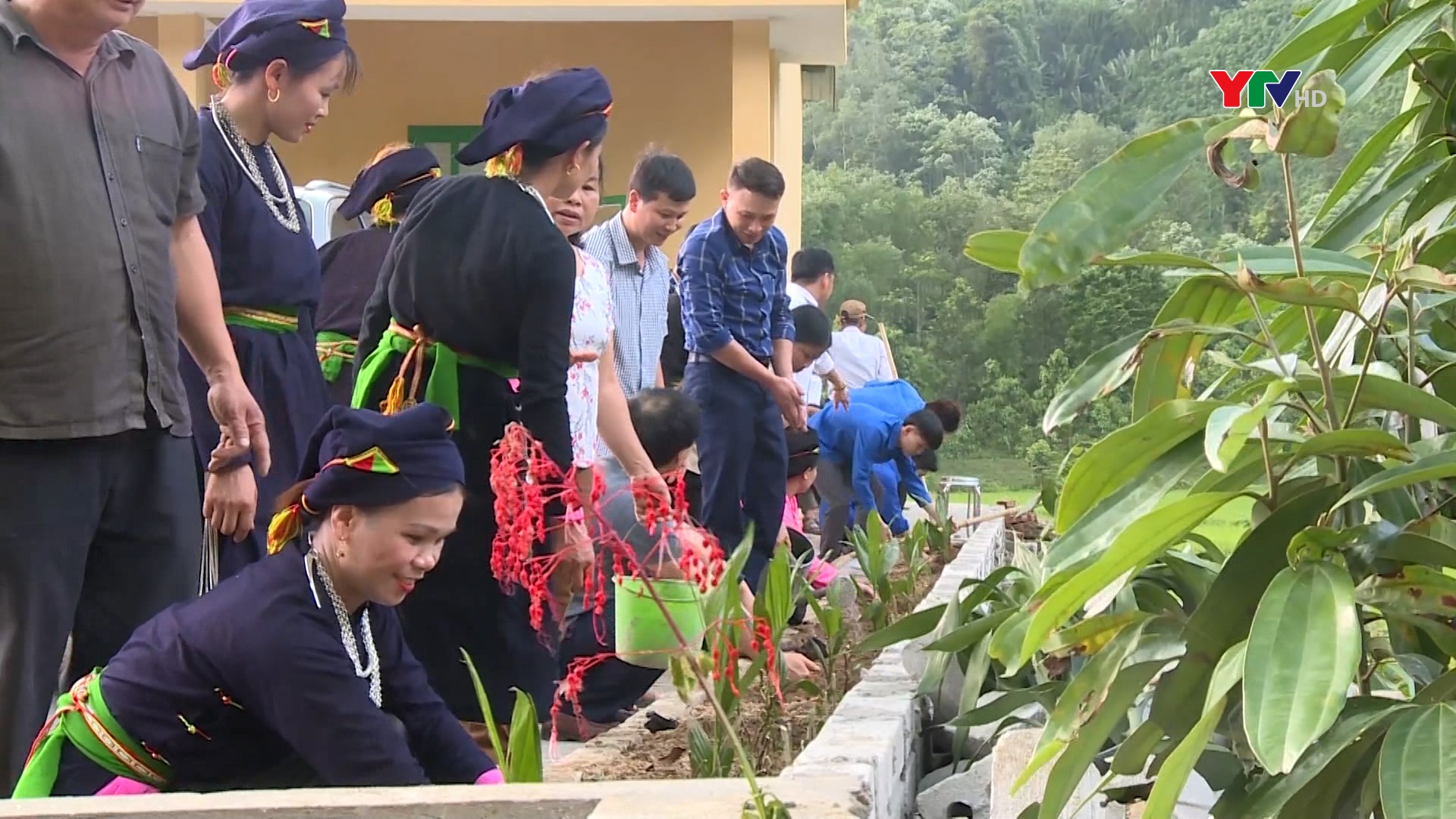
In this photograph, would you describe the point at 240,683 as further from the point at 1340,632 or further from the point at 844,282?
the point at 844,282

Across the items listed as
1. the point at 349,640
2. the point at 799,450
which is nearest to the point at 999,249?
the point at 349,640

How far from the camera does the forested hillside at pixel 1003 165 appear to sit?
1650cm

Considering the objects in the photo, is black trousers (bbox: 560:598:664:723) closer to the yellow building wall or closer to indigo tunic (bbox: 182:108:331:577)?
indigo tunic (bbox: 182:108:331:577)

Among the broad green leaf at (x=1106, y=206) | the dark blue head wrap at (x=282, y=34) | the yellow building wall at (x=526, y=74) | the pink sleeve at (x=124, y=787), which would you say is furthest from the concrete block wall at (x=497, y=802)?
the yellow building wall at (x=526, y=74)

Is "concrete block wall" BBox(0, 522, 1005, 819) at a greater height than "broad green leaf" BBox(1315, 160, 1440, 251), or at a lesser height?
lesser

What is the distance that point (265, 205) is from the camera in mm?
3234

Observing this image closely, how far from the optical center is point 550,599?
9.32ft

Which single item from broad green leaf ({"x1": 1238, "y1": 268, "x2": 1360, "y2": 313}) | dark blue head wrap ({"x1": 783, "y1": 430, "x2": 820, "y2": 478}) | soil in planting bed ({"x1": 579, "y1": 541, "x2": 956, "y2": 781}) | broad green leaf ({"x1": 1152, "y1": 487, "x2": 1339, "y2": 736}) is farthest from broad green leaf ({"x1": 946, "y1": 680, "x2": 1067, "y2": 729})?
dark blue head wrap ({"x1": 783, "y1": 430, "x2": 820, "y2": 478})

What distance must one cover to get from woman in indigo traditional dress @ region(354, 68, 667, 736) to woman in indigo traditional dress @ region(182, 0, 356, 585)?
18 centimetres

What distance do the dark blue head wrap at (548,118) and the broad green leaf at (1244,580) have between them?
6.17 feet

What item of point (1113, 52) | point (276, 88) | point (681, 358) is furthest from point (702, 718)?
point (1113, 52)

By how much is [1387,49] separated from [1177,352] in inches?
16.5

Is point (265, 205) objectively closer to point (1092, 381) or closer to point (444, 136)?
point (1092, 381)

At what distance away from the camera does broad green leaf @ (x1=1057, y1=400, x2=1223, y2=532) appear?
146 cm
